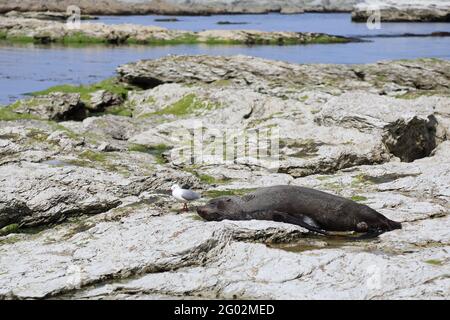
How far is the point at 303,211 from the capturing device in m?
12.7

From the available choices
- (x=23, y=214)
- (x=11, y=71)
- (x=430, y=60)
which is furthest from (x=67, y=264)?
(x=11, y=71)

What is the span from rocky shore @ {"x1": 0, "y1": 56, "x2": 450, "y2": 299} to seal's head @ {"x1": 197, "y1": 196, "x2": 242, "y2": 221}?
0.82ft

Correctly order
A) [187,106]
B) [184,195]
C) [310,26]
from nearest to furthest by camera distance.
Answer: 1. [184,195]
2. [187,106]
3. [310,26]

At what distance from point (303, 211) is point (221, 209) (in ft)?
4.83

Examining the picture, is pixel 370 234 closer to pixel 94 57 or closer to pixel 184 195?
pixel 184 195

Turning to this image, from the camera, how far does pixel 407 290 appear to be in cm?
955

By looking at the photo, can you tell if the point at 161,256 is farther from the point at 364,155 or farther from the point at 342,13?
the point at 342,13

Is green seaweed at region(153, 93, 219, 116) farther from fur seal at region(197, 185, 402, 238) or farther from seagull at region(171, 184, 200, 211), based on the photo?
fur seal at region(197, 185, 402, 238)

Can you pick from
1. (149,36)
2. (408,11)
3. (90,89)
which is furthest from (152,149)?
(408,11)

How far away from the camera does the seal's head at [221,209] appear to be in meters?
12.5

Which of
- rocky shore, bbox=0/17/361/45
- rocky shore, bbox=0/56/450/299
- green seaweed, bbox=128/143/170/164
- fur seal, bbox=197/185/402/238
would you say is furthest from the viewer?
rocky shore, bbox=0/17/361/45

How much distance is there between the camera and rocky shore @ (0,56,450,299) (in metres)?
10.2

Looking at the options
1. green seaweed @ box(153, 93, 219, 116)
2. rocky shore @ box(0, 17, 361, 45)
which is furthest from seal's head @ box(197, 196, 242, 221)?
rocky shore @ box(0, 17, 361, 45)

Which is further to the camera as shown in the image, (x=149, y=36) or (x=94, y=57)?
(x=149, y=36)
